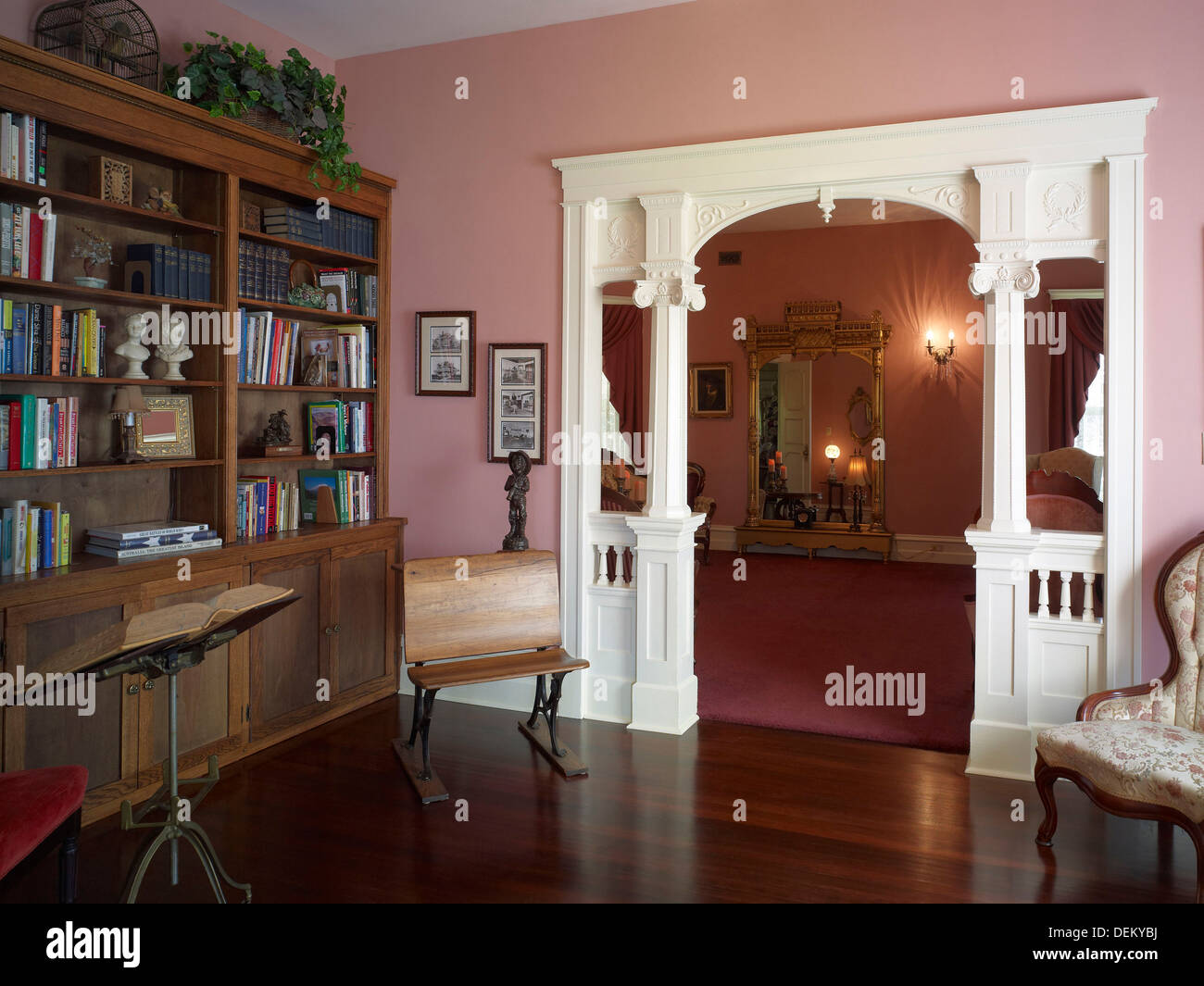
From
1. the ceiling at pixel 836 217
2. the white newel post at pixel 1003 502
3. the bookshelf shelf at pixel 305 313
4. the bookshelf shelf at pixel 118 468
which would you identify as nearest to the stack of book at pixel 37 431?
the bookshelf shelf at pixel 118 468

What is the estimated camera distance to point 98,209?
12.9 ft

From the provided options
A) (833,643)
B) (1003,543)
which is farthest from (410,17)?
(833,643)

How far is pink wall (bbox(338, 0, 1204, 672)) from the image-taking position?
13.2ft

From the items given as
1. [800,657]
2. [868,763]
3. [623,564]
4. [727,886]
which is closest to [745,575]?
[800,657]

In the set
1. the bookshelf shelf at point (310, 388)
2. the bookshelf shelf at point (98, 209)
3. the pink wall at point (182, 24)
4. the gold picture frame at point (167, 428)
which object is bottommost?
the gold picture frame at point (167, 428)

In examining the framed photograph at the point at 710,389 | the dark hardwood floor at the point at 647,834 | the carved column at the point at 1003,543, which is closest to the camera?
the dark hardwood floor at the point at 647,834

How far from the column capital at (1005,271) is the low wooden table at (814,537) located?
607 cm

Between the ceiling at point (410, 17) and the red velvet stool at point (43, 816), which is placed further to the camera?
the ceiling at point (410, 17)

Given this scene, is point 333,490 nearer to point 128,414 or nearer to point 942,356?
point 128,414

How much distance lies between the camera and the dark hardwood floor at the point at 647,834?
3109 mm

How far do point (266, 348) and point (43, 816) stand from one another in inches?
109

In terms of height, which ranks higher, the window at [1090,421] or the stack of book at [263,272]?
the stack of book at [263,272]

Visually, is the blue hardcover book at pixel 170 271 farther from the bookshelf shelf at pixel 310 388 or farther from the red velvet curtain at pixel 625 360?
the red velvet curtain at pixel 625 360

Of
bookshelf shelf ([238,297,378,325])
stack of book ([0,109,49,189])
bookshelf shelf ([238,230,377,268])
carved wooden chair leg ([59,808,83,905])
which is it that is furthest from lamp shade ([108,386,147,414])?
Answer: carved wooden chair leg ([59,808,83,905])
